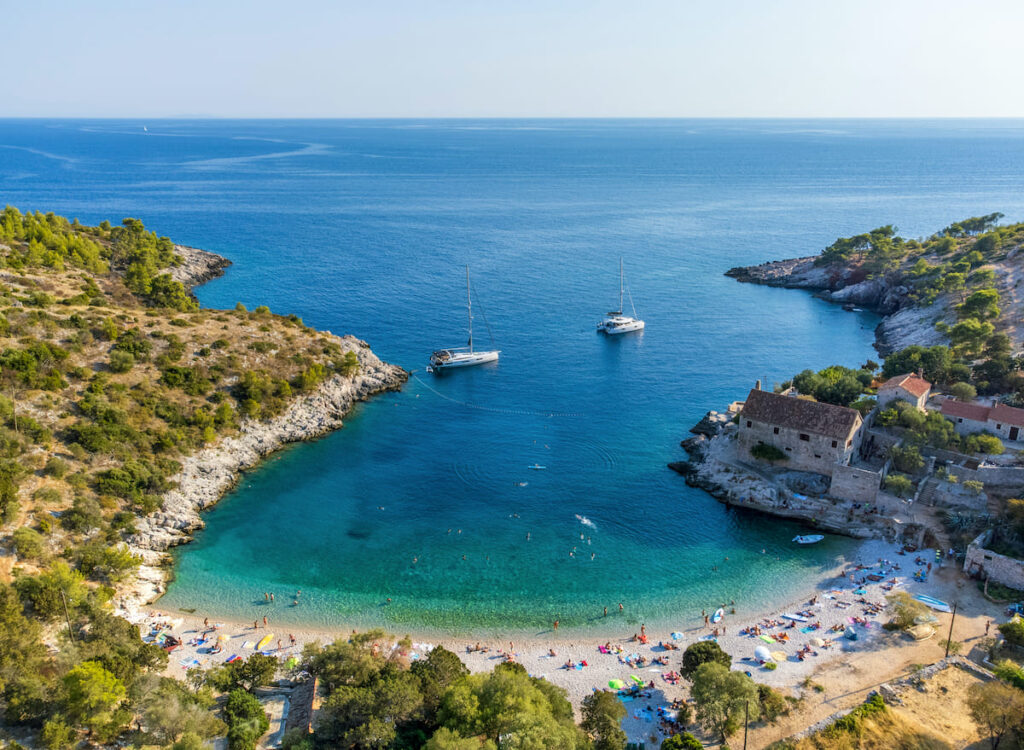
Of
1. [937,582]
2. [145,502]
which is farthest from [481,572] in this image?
[937,582]

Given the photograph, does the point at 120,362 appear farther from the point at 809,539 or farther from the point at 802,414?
the point at 809,539

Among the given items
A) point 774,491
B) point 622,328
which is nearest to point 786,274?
point 622,328

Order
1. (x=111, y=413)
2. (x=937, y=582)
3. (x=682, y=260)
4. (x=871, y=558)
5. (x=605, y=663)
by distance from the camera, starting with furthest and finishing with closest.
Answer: (x=682, y=260), (x=111, y=413), (x=871, y=558), (x=937, y=582), (x=605, y=663)

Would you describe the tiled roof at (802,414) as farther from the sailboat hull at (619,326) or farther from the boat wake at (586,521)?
the sailboat hull at (619,326)

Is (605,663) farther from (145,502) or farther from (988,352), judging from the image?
(988,352)

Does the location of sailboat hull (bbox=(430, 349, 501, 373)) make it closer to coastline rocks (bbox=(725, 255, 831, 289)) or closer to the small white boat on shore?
the small white boat on shore

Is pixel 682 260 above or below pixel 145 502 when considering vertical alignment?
above

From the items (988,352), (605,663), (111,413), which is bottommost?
(605,663)
